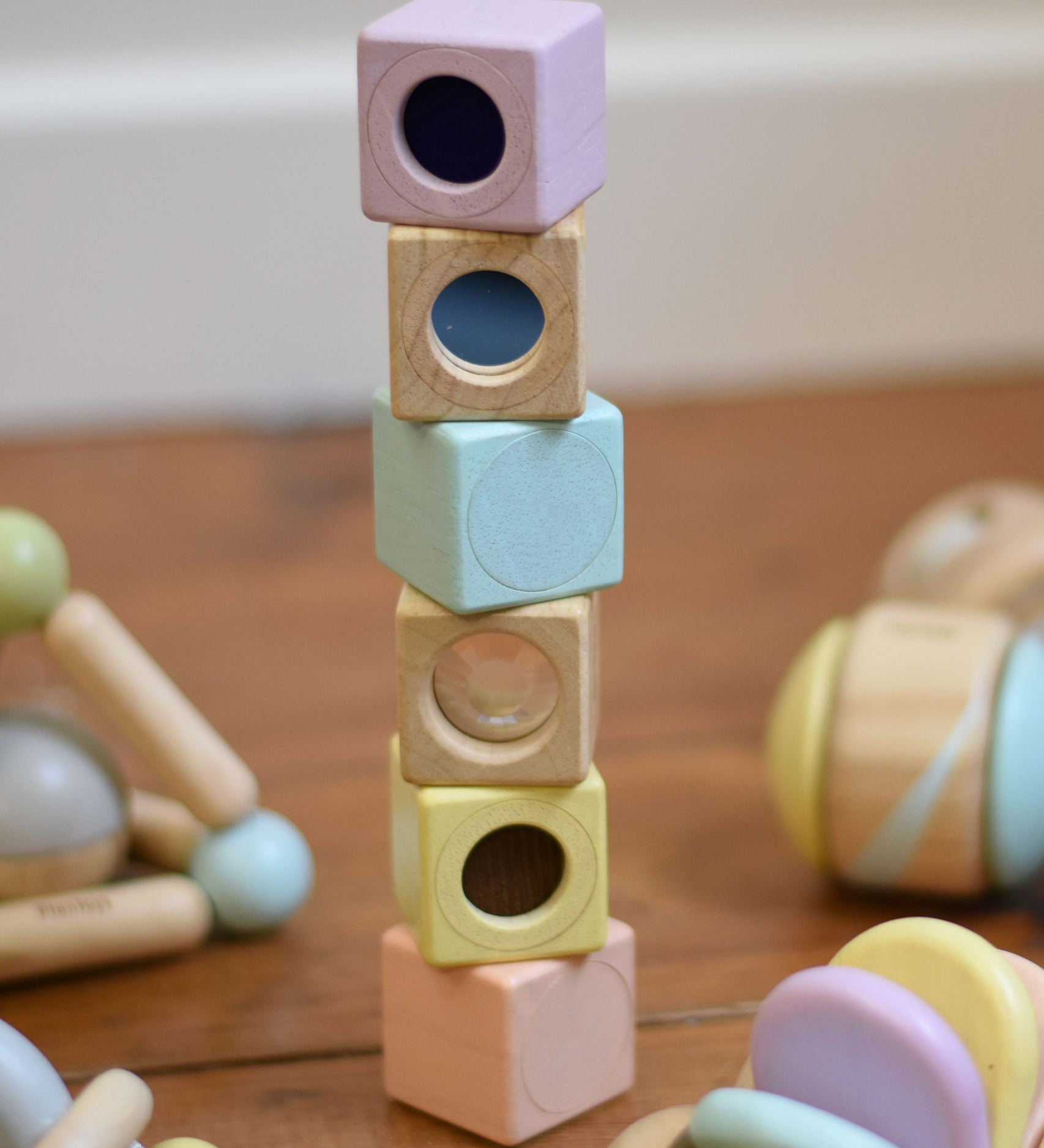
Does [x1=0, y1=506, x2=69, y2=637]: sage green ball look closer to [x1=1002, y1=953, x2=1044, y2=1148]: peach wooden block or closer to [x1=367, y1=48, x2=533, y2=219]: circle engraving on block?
[x1=367, y1=48, x2=533, y2=219]: circle engraving on block

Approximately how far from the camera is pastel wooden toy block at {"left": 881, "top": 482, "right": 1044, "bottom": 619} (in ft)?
3.38

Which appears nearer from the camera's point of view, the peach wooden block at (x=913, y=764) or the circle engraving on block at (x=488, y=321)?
the circle engraving on block at (x=488, y=321)

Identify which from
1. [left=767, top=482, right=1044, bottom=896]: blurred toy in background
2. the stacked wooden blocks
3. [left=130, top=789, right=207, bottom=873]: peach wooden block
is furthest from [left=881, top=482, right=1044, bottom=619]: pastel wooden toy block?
[left=130, top=789, right=207, bottom=873]: peach wooden block

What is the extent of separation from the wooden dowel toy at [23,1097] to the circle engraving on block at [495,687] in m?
0.22

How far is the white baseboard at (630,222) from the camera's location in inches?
65.5

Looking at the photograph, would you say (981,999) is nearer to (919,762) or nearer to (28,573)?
(919,762)

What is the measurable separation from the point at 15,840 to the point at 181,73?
1.01 metres

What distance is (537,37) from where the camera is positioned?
0.63m

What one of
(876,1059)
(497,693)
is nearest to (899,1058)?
(876,1059)

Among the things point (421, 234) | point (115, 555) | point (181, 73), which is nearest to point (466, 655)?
point (421, 234)

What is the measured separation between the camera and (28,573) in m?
0.85

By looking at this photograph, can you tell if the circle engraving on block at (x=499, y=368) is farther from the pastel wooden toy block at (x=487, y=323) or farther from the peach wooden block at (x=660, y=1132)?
the peach wooden block at (x=660, y=1132)

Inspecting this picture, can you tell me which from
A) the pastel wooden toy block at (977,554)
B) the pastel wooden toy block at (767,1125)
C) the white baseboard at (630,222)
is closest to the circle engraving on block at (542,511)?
the pastel wooden toy block at (767,1125)

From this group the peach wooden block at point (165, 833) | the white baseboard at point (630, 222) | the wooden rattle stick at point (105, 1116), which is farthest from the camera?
the white baseboard at point (630, 222)
